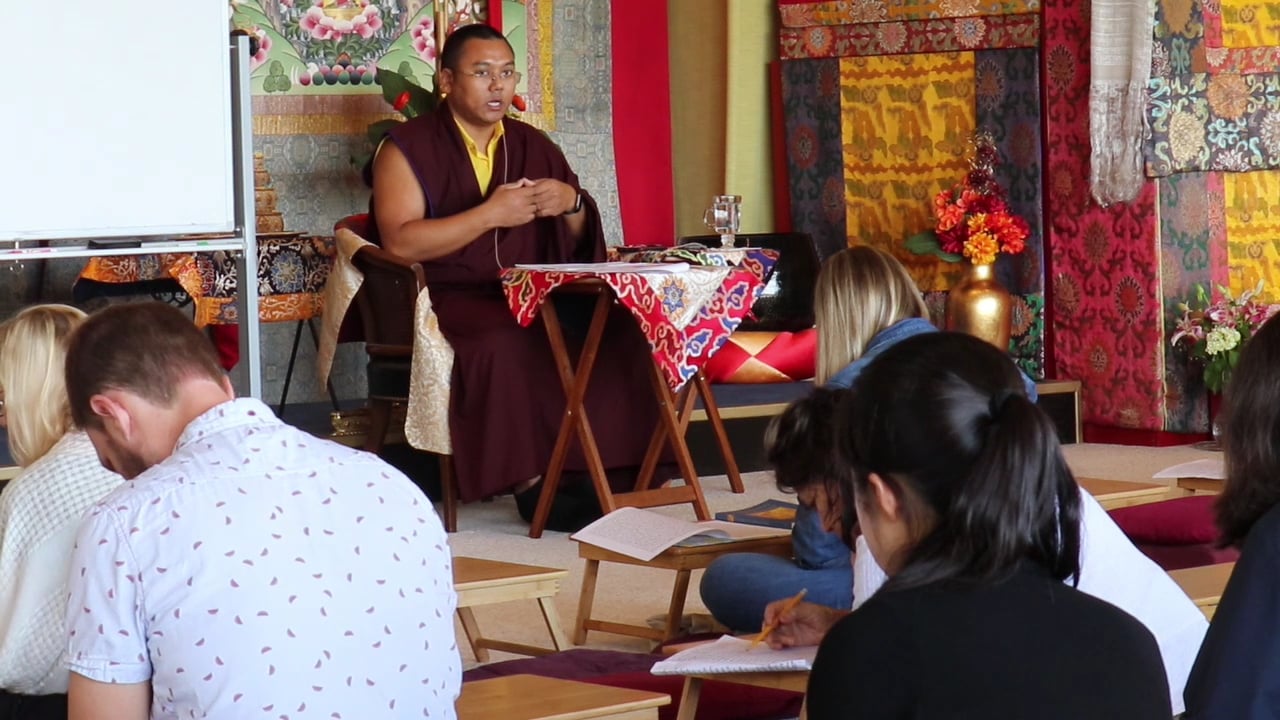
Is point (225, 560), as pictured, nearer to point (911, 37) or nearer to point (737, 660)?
point (737, 660)

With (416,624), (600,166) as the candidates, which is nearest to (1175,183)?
(600,166)

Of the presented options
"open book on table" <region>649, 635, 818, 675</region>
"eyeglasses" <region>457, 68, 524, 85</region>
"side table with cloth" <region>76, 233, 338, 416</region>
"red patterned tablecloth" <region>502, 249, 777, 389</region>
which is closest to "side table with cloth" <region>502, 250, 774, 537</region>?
"red patterned tablecloth" <region>502, 249, 777, 389</region>

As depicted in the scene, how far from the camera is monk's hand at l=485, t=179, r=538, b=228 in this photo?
5242 millimetres

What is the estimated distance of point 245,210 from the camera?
14.4ft

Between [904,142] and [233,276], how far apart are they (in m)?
2.64

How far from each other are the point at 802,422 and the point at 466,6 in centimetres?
483

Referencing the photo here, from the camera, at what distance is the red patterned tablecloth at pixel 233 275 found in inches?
225

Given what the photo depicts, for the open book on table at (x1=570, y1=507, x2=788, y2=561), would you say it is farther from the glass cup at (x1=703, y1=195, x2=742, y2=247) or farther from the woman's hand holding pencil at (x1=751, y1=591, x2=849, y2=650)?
the glass cup at (x1=703, y1=195, x2=742, y2=247)

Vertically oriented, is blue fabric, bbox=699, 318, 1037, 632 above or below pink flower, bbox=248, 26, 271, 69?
below

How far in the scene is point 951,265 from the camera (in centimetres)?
668

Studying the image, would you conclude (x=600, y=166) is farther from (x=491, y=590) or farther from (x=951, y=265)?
(x=491, y=590)

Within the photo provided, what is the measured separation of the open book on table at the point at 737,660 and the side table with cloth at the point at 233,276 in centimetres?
350

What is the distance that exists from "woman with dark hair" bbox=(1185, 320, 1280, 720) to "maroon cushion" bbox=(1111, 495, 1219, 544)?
6.54 feet

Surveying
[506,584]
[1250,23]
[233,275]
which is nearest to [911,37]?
[1250,23]
